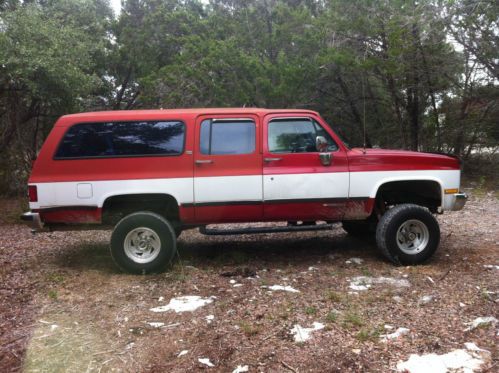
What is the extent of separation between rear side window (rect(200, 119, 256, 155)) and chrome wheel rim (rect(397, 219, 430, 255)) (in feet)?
7.11

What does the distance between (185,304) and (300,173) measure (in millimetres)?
2135

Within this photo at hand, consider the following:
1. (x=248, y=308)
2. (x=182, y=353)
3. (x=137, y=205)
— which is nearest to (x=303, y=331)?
(x=248, y=308)

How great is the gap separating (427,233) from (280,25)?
32.2 ft

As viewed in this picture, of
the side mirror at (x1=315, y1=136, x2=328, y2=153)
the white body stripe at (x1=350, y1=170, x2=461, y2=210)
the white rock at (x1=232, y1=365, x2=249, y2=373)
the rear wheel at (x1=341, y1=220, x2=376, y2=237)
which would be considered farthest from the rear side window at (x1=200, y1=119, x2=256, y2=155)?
the white rock at (x1=232, y1=365, x2=249, y2=373)

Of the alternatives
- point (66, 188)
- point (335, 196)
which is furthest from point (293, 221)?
point (66, 188)

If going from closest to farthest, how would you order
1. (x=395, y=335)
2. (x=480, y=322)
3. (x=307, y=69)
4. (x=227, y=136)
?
(x=395, y=335)
(x=480, y=322)
(x=227, y=136)
(x=307, y=69)

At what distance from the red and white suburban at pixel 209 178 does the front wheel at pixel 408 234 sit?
13 millimetres

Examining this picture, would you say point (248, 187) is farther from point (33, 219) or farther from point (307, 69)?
point (307, 69)

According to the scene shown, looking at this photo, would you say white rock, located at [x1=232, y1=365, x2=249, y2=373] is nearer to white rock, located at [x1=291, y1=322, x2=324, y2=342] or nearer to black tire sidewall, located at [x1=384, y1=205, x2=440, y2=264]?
white rock, located at [x1=291, y1=322, x2=324, y2=342]

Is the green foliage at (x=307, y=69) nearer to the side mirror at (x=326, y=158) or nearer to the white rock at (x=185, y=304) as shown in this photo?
the side mirror at (x=326, y=158)

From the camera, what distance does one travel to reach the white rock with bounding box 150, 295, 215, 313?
4406mm

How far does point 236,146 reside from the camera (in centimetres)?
564

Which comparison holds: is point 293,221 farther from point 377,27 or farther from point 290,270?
point 377,27

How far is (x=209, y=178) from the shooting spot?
18.1 ft
